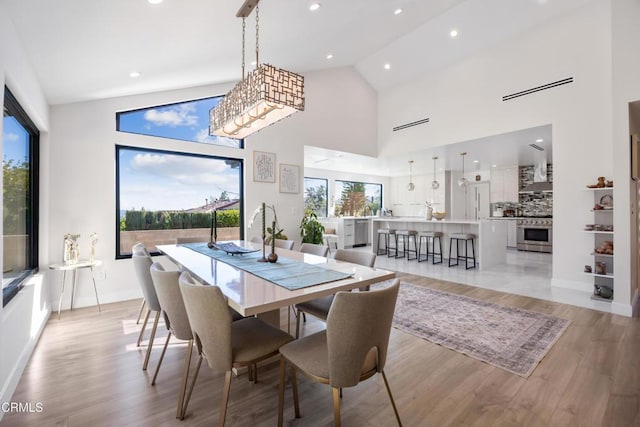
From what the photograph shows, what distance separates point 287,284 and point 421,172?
8.73 meters

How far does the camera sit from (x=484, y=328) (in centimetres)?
291

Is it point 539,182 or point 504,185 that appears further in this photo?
point 504,185

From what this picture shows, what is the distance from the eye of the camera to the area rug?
239 centimetres

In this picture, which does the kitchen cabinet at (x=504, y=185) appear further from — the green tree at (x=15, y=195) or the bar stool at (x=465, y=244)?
the green tree at (x=15, y=195)

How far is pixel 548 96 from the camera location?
4.44 meters

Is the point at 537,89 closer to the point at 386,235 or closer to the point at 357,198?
the point at 386,235

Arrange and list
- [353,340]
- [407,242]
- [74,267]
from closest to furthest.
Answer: [353,340] → [74,267] → [407,242]

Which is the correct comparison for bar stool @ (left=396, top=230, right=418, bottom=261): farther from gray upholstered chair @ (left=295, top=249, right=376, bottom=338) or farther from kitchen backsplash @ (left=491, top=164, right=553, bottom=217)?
gray upholstered chair @ (left=295, top=249, right=376, bottom=338)

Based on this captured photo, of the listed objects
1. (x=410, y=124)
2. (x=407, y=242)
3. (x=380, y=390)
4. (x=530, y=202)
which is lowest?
(x=380, y=390)

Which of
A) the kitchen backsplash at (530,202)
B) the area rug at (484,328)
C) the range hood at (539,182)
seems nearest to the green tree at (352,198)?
the kitchen backsplash at (530,202)

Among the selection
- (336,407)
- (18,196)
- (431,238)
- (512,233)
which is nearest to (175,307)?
(336,407)

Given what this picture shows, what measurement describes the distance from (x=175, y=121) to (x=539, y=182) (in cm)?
865

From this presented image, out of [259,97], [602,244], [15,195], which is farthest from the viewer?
[602,244]

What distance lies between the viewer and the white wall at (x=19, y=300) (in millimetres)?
1845
